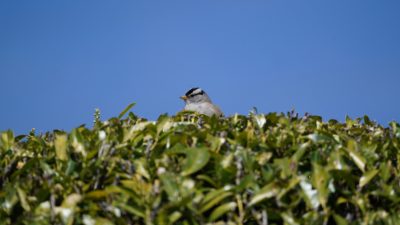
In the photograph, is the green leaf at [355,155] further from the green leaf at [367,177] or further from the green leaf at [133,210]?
the green leaf at [133,210]

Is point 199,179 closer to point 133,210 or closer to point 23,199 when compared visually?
point 133,210

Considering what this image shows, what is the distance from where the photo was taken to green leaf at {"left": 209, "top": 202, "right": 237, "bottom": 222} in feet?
11.6

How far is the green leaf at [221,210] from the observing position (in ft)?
11.6

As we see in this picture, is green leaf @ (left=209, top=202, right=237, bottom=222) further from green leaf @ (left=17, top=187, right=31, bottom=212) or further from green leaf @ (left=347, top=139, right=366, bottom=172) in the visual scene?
green leaf @ (left=17, top=187, right=31, bottom=212)

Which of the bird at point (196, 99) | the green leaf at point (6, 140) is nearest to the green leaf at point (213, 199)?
the green leaf at point (6, 140)

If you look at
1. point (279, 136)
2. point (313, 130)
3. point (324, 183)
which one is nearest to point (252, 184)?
point (324, 183)

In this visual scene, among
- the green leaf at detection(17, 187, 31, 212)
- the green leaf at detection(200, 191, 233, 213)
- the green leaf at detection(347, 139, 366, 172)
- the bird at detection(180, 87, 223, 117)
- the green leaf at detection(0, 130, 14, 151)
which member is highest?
→ the bird at detection(180, 87, 223, 117)

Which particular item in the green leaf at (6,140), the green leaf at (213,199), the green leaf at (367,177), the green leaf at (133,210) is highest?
the green leaf at (6,140)

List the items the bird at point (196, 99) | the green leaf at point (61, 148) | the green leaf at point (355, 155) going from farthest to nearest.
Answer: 1. the bird at point (196, 99)
2. the green leaf at point (61, 148)
3. the green leaf at point (355, 155)

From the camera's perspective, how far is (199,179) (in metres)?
3.94

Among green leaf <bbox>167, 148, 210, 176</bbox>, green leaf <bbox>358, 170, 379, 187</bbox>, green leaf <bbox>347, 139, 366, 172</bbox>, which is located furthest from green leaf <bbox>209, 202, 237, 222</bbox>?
green leaf <bbox>347, 139, 366, 172</bbox>

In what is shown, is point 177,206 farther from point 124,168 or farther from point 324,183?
point 324,183

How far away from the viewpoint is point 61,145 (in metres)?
4.32

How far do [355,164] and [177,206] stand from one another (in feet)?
6.13
